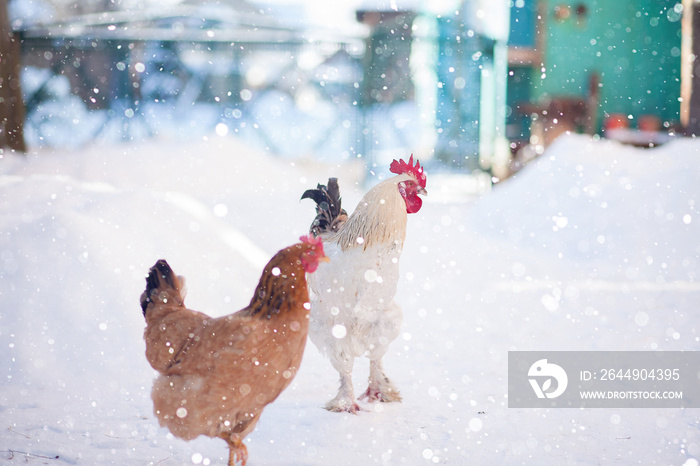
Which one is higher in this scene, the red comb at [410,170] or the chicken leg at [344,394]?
the red comb at [410,170]

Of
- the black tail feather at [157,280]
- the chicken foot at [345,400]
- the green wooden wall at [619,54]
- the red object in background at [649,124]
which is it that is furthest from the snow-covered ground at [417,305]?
the green wooden wall at [619,54]

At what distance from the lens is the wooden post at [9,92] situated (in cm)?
1134

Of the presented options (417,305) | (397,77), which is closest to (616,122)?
(397,77)

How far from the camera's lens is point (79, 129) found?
1706cm

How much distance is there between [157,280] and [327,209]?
1.51 metres

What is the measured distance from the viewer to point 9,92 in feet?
37.8

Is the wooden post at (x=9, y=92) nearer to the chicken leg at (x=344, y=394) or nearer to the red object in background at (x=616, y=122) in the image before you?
the chicken leg at (x=344, y=394)

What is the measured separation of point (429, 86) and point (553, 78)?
11.3 ft

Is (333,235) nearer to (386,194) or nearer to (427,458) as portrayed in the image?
(386,194)

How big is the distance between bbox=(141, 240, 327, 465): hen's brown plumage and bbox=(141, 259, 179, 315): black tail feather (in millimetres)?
176

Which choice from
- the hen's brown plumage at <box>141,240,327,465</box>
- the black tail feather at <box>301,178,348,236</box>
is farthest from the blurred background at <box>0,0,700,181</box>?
the hen's brown plumage at <box>141,240,327,465</box>

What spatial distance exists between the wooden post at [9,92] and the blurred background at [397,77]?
3.04 meters

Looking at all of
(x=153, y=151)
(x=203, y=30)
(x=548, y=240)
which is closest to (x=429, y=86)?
(x=203, y=30)

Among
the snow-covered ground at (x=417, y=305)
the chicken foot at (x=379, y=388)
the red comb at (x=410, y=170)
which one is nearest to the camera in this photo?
A: the snow-covered ground at (x=417, y=305)
